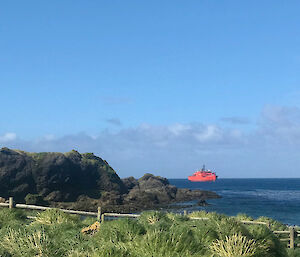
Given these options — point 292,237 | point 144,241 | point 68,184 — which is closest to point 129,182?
point 68,184

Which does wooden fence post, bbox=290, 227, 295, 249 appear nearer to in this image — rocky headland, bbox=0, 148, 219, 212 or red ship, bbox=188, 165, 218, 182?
rocky headland, bbox=0, 148, 219, 212

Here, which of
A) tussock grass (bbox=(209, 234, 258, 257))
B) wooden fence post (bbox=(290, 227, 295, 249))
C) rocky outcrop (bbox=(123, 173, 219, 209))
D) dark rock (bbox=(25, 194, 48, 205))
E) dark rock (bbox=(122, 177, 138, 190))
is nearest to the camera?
tussock grass (bbox=(209, 234, 258, 257))

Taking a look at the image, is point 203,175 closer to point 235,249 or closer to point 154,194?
point 154,194

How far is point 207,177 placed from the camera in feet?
529

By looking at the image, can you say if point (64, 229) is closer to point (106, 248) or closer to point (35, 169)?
point (106, 248)

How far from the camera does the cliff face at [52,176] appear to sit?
53094mm

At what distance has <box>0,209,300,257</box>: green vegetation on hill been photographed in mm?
7594

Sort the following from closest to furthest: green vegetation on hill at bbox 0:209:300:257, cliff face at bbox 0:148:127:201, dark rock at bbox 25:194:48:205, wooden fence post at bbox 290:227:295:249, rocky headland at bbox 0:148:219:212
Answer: green vegetation on hill at bbox 0:209:300:257, wooden fence post at bbox 290:227:295:249, dark rock at bbox 25:194:48:205, rocky headland at bbox 0:148:219:212, cliff face at bbox 0:148:127:201

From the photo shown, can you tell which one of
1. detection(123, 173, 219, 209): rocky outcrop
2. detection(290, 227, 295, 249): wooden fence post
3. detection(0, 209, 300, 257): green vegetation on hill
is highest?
detection(0, 209, 300, 257): green vegetation on hill

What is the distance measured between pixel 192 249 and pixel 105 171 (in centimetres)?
5909

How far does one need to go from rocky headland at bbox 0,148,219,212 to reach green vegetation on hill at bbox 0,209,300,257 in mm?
40539

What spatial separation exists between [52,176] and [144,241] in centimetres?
5144

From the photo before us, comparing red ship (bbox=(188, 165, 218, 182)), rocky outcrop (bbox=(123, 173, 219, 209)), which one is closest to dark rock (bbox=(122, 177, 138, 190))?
rocky outcrop (bbox=(123, 173, 219, 209))

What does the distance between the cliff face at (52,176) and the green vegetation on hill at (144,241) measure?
42696 mm
